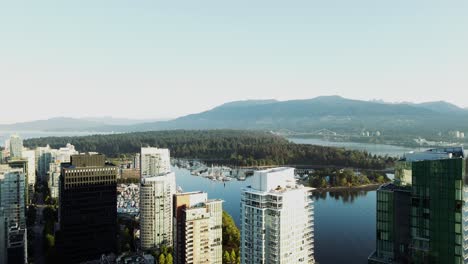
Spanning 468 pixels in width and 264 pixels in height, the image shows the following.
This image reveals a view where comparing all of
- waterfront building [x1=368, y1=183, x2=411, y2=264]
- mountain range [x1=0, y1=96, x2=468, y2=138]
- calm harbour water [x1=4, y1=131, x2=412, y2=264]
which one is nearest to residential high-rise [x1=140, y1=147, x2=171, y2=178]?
calm harbour water [x1=4, y1=131, x2=412, y2=264]

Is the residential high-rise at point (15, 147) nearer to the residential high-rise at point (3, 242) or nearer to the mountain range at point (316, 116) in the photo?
the residential high-rise at point (3, 242)

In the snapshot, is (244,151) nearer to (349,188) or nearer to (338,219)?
(349,188)

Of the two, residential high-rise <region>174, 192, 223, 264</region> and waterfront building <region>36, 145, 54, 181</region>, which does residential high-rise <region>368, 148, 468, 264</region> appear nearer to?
residential high-rise <region>174, 192, 223, 264</region>

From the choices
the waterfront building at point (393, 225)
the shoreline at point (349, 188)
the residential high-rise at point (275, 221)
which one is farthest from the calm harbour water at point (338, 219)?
the waterfront building at point (393, 225)

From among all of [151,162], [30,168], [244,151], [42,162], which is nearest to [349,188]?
[151,162]

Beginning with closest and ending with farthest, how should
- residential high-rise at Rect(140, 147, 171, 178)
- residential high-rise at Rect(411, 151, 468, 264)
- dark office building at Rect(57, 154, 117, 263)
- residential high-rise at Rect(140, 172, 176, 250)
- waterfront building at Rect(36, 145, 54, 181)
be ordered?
residential high-rise at Rect(411, 151, 468, 264) → dark office building at Rect(57, 154, 117, 263) → residential high-rise at Rect(140, 172, 176, 250) → residential high-rise at Rect(140, 147, 171, 178) → waterfront building at Rect(36, 145, 54, 181)
